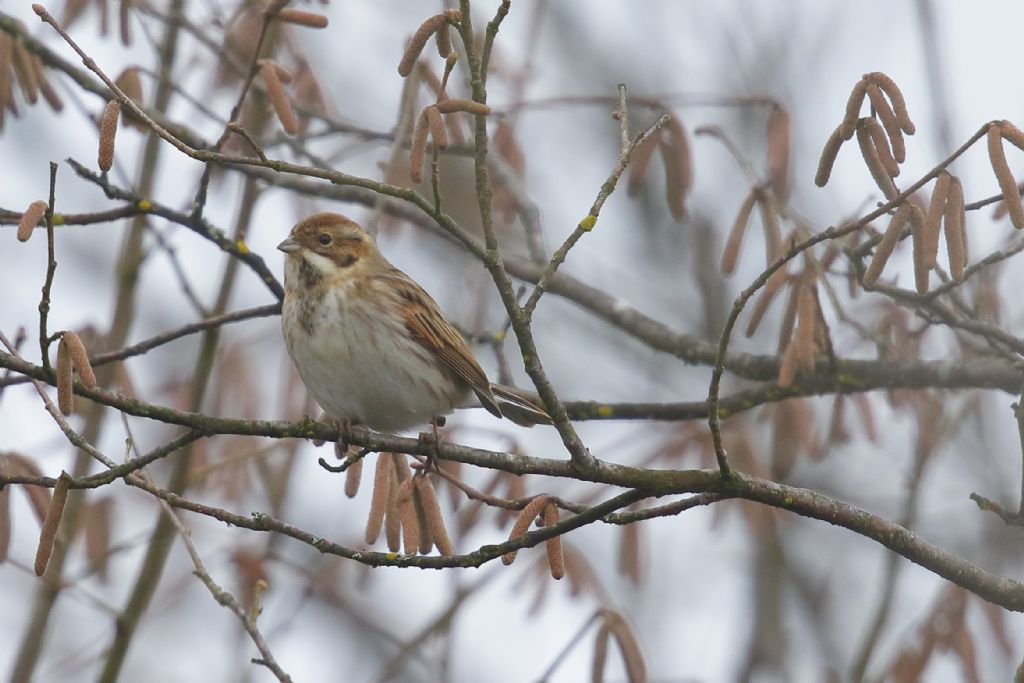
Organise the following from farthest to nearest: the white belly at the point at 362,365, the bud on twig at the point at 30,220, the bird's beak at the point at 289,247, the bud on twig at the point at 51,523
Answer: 1. the bird's beak at the point at 289,247
2. the white belly at the point at 362,365
3. the bud on twig at the point at 30,220
4. the bud on twig at the point at 51,523

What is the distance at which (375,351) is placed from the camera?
522 cm

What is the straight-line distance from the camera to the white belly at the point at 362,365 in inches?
203

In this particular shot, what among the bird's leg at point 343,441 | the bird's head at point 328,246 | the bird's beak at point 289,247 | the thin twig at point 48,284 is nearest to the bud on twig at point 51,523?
the thin twig at point 48,284

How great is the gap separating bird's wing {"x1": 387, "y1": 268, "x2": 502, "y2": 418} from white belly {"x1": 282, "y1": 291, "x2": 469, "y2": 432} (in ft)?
0.15

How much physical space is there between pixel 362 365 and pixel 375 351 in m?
0.10

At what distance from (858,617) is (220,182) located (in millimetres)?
7078

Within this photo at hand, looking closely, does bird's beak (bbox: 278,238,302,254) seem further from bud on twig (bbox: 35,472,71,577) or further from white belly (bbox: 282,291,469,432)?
bud on twig (bbox: 35,472,71,577)

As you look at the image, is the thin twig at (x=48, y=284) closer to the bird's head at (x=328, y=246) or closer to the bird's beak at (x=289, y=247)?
the bird's head at (x=328, y=246)

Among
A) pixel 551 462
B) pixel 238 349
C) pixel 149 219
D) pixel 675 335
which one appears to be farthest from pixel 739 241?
pixel 238 349

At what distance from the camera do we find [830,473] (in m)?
11.7

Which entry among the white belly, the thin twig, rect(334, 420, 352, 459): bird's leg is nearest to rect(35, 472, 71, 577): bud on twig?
the thin twig

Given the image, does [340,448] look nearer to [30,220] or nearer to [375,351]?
[375,351]

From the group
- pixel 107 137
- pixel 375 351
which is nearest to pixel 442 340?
pixel 375 351

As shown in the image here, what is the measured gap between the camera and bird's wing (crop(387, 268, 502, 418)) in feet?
17.3
